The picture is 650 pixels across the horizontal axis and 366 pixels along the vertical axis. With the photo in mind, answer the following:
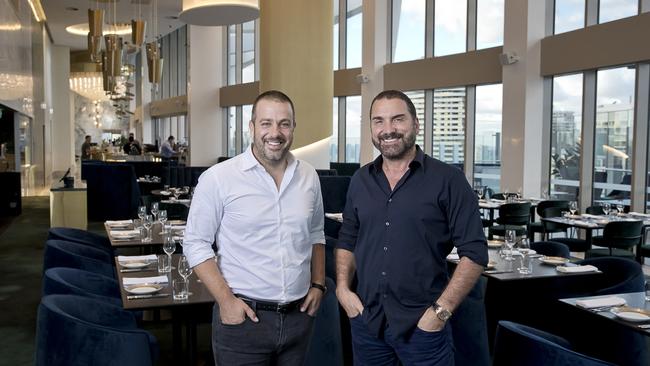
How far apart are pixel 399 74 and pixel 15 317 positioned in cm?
954

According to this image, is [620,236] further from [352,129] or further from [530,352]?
[352,129]

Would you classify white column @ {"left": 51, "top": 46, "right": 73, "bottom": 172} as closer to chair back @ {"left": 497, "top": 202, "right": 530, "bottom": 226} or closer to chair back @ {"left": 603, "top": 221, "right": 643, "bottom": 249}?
chair back @ {"left": 497, "top": 202, "right": 530, "bottom": 226}

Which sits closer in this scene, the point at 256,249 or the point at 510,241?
the point at 256,249

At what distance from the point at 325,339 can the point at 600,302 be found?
4.97ft

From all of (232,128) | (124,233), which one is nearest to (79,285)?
(124,233)

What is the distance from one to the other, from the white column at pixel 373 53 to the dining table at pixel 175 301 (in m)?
9.90

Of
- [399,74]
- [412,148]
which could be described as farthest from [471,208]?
[399,74]

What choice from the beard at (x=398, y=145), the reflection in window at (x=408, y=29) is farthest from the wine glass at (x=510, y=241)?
the reflection in window at (x=408, y=29)

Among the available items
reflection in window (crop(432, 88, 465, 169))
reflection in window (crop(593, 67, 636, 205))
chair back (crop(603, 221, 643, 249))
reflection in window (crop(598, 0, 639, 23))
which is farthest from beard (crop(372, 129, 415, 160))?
reflection in window (crop(432, 88, 465, 169))

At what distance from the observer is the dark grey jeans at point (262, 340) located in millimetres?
2201

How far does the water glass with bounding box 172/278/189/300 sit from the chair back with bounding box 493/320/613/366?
1636mm

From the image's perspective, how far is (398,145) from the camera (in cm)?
229

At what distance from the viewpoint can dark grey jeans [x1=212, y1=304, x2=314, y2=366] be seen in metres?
2.20

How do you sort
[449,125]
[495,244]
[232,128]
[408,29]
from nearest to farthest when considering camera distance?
[495,244] < [449,125] < [408,29] < [232,128]
